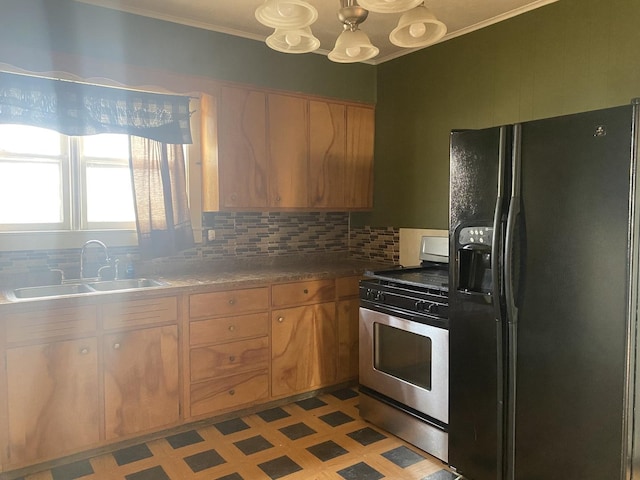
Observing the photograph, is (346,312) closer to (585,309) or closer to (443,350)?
(443,350)

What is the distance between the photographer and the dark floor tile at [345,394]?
3.37m

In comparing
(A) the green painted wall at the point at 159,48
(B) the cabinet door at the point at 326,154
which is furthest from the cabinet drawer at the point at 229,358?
(A) the green painted wall at the point at 159,48

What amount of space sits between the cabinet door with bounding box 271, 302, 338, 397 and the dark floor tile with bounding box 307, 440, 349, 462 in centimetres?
57

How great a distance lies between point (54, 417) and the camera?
2.39m

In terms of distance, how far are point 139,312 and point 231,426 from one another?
3.00ft

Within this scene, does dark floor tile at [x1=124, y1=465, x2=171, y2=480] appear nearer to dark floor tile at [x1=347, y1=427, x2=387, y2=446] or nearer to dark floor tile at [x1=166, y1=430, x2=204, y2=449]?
dark floor tile at [x1=166, y1=430, x2=204, y2=449]

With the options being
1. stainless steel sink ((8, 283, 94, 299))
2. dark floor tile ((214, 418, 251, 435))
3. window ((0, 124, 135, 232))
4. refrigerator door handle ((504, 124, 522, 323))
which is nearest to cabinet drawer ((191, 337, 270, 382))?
dark floor tile ((214, 418, 251, 435))

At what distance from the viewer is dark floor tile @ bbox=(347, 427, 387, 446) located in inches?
108

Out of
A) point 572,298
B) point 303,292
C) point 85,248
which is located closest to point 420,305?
point 572,298

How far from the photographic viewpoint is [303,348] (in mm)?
3264

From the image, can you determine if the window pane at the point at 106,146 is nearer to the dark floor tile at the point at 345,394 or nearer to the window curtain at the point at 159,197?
the window curtain at the point at 159,197

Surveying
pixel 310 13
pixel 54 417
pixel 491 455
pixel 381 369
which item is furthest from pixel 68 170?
pixel 491 455

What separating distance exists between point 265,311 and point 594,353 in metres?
1.87

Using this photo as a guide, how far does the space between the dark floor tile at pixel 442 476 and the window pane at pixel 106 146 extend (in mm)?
2560
